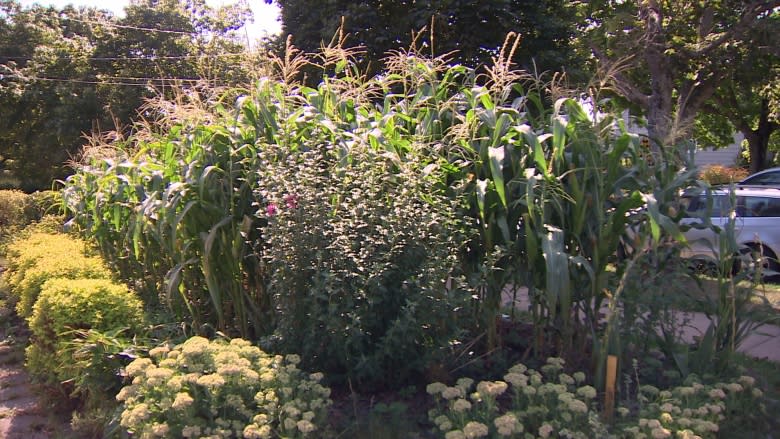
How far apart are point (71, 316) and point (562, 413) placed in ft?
10.5

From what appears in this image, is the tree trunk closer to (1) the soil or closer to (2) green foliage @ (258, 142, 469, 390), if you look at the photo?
(2) green foliage @ (258, 142, 469, 390)

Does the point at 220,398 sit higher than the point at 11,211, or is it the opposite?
the point at 220,398

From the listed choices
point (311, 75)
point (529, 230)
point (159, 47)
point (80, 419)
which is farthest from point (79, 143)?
point (529, 230)

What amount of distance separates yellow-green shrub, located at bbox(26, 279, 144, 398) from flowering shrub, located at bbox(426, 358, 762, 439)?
7.60 feet

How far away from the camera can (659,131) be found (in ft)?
15.4

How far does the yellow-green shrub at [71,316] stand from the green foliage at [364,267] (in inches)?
55.8

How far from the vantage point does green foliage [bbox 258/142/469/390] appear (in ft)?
11.1

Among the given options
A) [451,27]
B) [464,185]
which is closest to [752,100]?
[451,27]

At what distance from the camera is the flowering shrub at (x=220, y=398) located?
9.73 ft

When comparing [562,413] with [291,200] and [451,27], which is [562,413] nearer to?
[291,200]

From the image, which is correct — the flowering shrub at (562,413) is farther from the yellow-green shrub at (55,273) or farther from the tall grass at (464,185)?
the yellow-green shrub at (55,273)

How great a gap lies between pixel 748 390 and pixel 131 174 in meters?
4.63

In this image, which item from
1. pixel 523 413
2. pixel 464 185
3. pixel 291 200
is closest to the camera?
pixel 523 413

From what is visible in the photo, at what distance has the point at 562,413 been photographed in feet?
9.58
